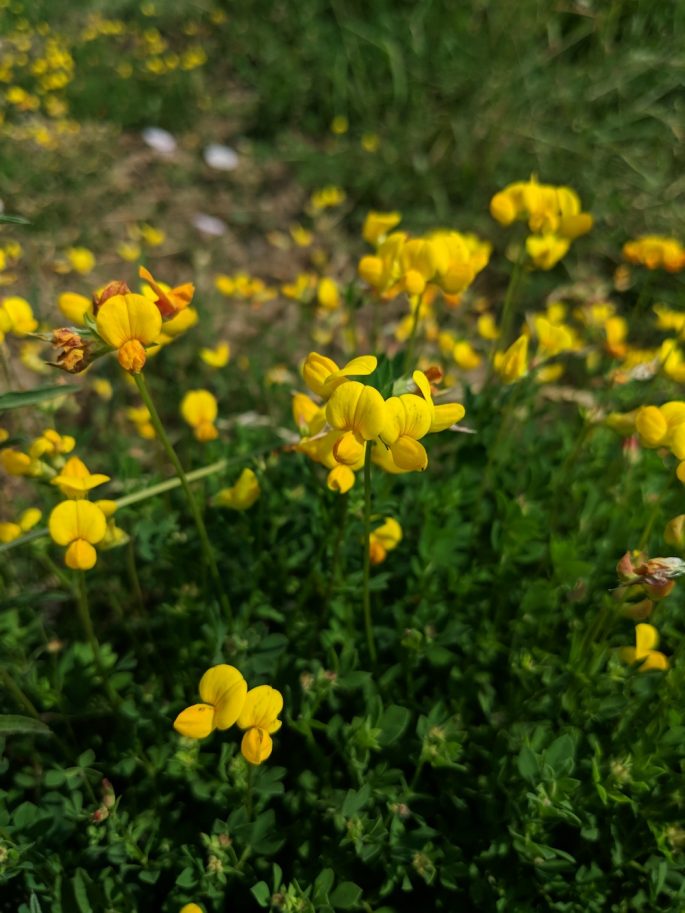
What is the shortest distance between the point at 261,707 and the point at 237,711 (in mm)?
46

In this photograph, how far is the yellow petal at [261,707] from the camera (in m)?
1.32

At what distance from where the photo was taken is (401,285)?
1.79 metres

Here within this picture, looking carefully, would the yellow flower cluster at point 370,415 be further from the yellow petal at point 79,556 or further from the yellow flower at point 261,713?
the yellow petal at point 79,556

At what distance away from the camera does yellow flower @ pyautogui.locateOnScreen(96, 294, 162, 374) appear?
1.29 metres

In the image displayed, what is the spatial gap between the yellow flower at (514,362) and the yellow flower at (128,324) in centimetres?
91

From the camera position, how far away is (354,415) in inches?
50.0

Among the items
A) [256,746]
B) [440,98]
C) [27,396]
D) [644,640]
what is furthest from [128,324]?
[440,98]

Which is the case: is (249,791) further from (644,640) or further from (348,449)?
(644,640)

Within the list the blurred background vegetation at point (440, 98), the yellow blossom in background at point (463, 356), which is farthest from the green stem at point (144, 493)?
the blurred background vegetation at point (440, 98)

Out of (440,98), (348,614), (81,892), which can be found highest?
(440,98)

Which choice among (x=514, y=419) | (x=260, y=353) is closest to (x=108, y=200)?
(x=260, y=353)

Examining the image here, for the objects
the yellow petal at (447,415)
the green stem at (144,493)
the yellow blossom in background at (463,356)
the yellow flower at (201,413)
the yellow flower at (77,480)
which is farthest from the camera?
the yellow blossom in background at (463,356)

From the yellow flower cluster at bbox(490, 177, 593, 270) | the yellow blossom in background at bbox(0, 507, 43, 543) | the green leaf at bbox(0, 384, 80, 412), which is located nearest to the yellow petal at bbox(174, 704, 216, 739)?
the green leaf at bbox(0, 384, 80, 412)

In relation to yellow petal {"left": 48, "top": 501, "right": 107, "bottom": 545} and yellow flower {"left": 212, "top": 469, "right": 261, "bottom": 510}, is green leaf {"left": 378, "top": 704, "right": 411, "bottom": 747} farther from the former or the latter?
yellow petal {"left": 48, "top": 501, "right": 107, "bottom": 545}
